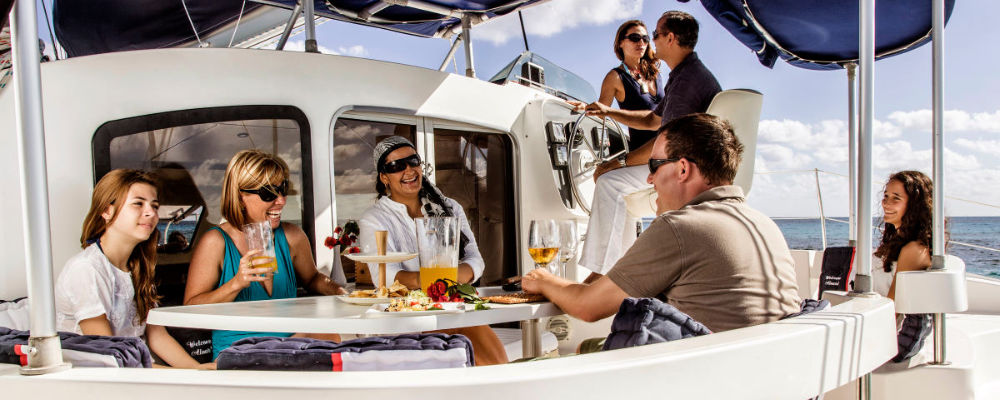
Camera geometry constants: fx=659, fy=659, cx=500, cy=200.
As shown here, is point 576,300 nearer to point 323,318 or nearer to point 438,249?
point 438,249

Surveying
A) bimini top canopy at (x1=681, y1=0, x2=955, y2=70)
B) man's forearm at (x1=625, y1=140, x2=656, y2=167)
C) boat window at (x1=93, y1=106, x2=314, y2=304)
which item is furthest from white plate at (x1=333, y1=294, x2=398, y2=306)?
bimini top canopy at (x1=681, y1=0, x2=955, y2=70)

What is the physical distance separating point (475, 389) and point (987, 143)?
5762 cm

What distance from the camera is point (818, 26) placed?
3.82 meters

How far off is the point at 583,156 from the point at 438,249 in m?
A: 2.67

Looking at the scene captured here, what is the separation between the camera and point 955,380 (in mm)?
1932

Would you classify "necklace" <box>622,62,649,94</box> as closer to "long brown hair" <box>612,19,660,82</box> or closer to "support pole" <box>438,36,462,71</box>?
"long brown hair" <box>612,19,660,82</box>

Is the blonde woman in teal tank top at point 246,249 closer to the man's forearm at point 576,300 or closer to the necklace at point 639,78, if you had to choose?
the man's forearm at point 576,300

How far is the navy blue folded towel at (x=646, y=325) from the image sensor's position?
3.83 feet

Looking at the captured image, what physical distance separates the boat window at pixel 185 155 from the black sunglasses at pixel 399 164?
477 millimetres

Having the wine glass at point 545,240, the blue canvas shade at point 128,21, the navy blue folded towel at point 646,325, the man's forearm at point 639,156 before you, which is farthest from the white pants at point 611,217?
the blue canvas shade at point 128,21

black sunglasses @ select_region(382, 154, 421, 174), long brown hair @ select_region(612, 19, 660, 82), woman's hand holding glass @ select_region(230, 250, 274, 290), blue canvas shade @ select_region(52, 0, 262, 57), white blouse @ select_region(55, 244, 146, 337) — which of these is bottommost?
white blouse @ select_region(55, 244, 146, 337)

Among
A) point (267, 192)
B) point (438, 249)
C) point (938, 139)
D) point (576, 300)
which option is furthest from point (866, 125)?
point (267, 192)

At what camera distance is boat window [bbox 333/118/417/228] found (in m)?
3.24

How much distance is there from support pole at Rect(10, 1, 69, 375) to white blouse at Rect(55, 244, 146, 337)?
48.4 inches
